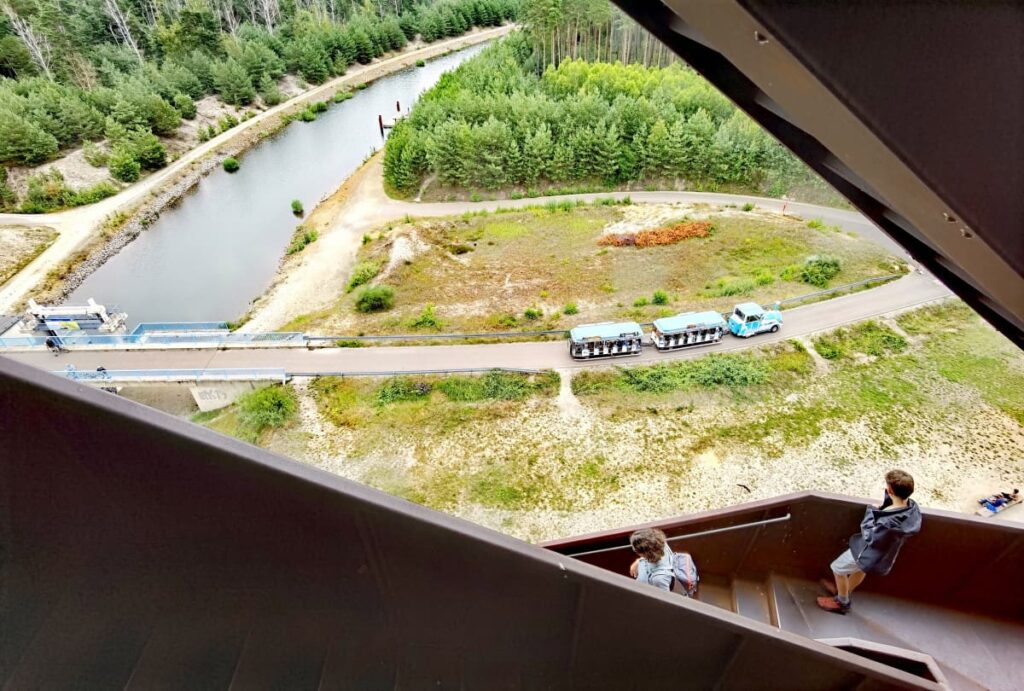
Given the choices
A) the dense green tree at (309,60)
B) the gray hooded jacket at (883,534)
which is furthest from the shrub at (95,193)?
the gray hooded jacket at (883,534)

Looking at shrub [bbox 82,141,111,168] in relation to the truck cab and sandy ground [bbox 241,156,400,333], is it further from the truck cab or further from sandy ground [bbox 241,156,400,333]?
the truck cab

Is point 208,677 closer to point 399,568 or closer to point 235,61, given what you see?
point 399,568

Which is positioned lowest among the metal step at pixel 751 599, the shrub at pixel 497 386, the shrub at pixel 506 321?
the shrub at pixel 506 321

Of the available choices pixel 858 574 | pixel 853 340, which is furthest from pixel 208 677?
pixel 853 340

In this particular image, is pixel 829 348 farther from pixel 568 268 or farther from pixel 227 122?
pixel 227 122

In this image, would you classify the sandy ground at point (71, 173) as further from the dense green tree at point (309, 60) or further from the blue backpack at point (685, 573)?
the blue backpack at point (685, 573)

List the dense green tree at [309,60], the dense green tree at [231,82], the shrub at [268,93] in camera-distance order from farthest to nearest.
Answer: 1. the dense green tree at [309,60]
2. the shrub at [268,93]
3. the dense green tree at [231,82]

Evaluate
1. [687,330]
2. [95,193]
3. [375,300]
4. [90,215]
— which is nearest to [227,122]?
[95,193]
